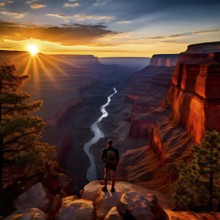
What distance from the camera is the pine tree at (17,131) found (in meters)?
12.0

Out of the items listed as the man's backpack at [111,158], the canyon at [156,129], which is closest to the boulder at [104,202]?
the man's backpack at [111,158]

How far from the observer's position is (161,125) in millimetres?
39594

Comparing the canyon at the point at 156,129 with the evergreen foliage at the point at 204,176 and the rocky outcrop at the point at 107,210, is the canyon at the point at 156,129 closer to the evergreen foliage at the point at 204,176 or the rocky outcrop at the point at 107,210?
the evergreen foliage at the point at 204,176

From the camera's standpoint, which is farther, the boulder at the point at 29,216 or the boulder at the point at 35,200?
the boulder at the point at 35,200

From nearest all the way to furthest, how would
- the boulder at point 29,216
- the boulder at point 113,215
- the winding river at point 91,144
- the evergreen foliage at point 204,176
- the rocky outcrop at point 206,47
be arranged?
the boulder at point 113,215, the boulder at point 29,216, the evergreen foliage at point 204,176, the winding river at point 91,144, the rocky outcrop at point 206,47

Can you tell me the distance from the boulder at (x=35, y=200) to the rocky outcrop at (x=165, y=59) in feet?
472

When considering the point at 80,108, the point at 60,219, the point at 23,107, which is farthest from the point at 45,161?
the point at 80,108

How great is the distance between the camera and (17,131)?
→ 12.2 meters

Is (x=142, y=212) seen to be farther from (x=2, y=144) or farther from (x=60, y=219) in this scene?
(x=2, y=144)

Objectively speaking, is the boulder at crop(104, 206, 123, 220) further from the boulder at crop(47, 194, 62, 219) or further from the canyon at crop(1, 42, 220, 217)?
the canyon at crop(1, 42, 220, 217)

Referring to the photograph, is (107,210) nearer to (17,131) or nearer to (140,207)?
(140,207)

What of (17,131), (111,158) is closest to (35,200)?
(17,131)

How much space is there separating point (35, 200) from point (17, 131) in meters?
3.84

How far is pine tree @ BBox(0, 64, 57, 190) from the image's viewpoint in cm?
1198
